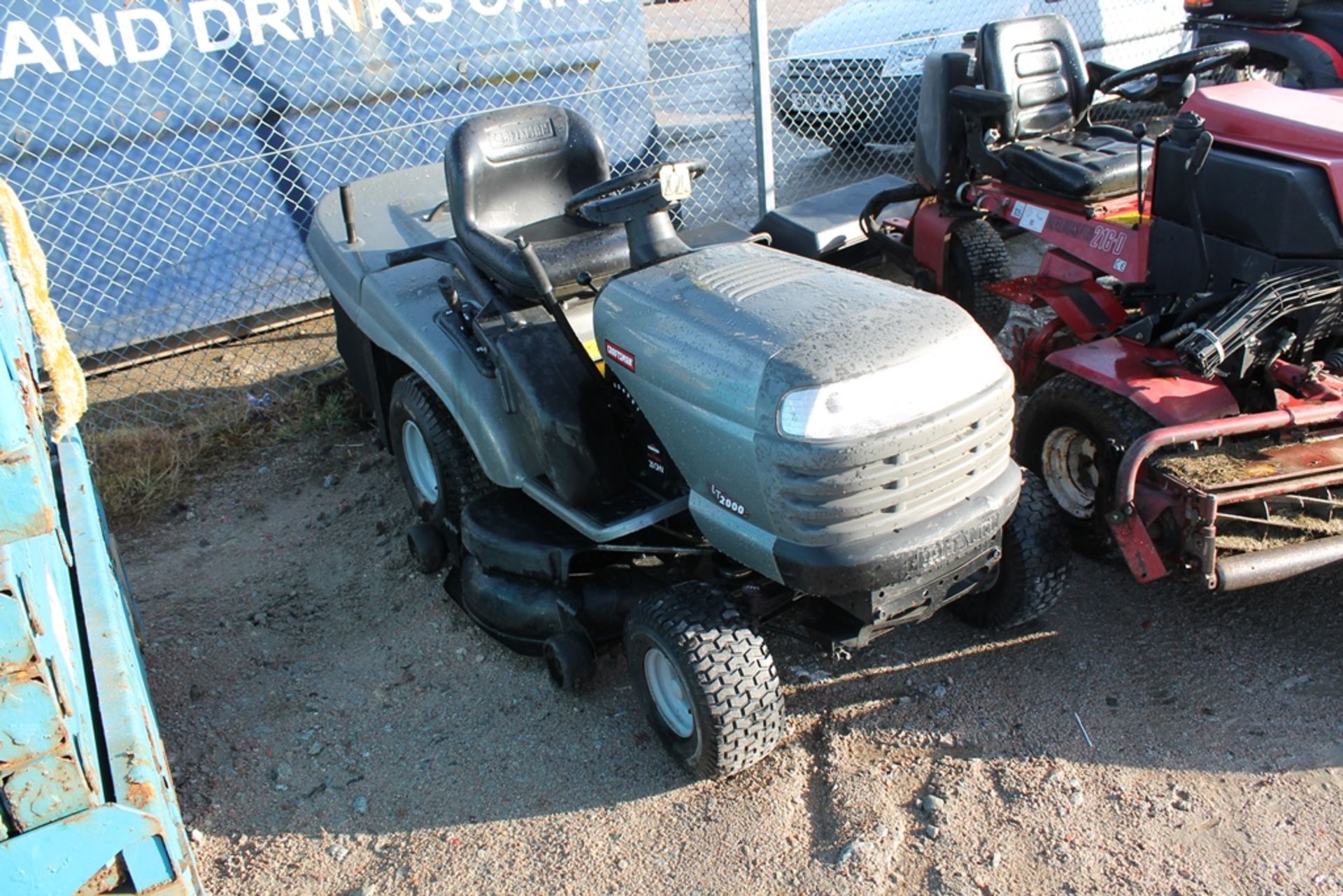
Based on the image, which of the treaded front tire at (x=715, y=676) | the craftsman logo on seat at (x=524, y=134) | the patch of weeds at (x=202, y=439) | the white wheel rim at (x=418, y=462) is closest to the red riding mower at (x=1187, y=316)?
the treaded front tire at (x=715, y=676)

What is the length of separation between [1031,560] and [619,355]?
47.7 inches

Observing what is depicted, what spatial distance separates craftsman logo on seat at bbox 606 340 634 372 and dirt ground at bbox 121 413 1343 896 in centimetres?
94

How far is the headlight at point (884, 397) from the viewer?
7.68ft

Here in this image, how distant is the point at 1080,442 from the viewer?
3.58m

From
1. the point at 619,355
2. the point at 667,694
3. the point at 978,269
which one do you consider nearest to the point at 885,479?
the point at 619,355

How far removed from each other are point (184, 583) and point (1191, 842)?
312cm

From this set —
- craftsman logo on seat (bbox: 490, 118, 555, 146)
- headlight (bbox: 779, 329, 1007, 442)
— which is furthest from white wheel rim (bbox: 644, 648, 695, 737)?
craftsman logo on seat (bbox: 490, 118, 555, 146)

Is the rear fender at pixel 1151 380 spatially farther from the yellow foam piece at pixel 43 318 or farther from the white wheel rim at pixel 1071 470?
the yellow foam piece at pixel 43 318

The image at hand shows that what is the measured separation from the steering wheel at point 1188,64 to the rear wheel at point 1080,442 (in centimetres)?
165

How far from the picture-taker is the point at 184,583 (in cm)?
389

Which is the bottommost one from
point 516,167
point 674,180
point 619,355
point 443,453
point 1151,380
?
point 443,453

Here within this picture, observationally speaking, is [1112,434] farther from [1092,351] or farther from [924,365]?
[924,365]

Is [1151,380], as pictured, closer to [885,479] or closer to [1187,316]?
[1187,316]

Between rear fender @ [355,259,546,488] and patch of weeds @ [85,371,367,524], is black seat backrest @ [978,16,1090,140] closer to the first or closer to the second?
rear fender @ [355,259,546,488]
